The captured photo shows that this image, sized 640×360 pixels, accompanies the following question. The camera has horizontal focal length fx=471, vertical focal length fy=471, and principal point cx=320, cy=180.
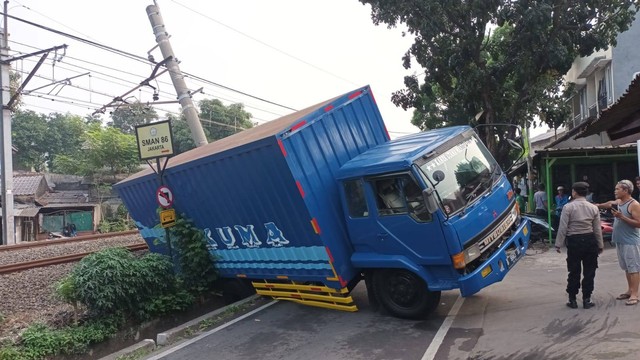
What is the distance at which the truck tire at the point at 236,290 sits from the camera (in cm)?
842

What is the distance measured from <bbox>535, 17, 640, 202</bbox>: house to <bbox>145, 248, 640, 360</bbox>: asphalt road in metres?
4.86

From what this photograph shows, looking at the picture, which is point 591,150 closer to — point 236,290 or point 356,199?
point 356,199

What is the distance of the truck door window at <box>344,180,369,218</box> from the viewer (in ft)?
20.1

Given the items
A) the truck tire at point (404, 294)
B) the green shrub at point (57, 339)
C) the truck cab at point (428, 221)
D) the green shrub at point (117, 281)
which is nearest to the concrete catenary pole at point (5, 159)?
the green shrub at point (117, 281)

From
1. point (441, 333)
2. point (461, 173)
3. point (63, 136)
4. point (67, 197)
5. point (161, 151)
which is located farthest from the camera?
point (63, 136)

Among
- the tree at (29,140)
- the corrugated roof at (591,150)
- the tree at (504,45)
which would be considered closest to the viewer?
the corrugated roof at (591,150)

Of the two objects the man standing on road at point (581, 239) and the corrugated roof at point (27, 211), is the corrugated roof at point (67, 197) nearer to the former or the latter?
the corrugated roof at point (27, 211)

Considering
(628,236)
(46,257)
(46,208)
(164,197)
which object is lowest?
(628,236)

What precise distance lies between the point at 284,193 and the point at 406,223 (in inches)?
64.7

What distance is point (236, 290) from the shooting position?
28.2 ft

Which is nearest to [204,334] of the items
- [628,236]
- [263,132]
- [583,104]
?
[263,132]

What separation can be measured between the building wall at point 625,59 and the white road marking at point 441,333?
46.4 ft

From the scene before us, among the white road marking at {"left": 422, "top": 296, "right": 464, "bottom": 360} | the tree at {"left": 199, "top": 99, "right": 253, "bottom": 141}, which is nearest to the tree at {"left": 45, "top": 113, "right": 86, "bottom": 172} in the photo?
the tree at {"left": 199, "top": 99, "right": 253, "bottom": 141}

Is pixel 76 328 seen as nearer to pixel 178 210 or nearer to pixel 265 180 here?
pixel 178 210
